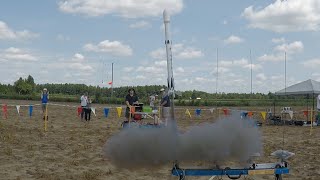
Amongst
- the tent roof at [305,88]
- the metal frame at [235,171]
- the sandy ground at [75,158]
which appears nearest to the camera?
the metal frame at [235,171]

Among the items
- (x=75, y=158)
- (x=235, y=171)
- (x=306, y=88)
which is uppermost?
(x=306, y=88)

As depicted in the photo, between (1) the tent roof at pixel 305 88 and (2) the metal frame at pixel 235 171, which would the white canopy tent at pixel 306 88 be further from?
(2) the metal frame at pixel 235 171

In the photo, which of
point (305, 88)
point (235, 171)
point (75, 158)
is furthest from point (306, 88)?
point (235, 171)

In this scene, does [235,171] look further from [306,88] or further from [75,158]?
[306,88]

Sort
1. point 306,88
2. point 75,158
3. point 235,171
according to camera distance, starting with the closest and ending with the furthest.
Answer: point 235,171, point 75,158, point 306,88

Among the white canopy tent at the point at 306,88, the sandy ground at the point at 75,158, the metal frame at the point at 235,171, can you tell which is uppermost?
the white canopy tent at the point at 306,88

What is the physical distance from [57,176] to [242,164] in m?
4.10

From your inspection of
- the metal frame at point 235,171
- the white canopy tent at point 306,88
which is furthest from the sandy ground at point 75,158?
the white canopy tent at point 306,88

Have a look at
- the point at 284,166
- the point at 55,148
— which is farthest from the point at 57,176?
the point at 284,166

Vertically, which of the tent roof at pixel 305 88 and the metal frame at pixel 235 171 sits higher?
the tent roof at pixel 305 88

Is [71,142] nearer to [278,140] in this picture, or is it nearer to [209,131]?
[278,140]

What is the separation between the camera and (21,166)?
9266 mm

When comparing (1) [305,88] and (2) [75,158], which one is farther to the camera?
(1) [305,88]

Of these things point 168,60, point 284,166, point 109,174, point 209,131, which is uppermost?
point 168,60
